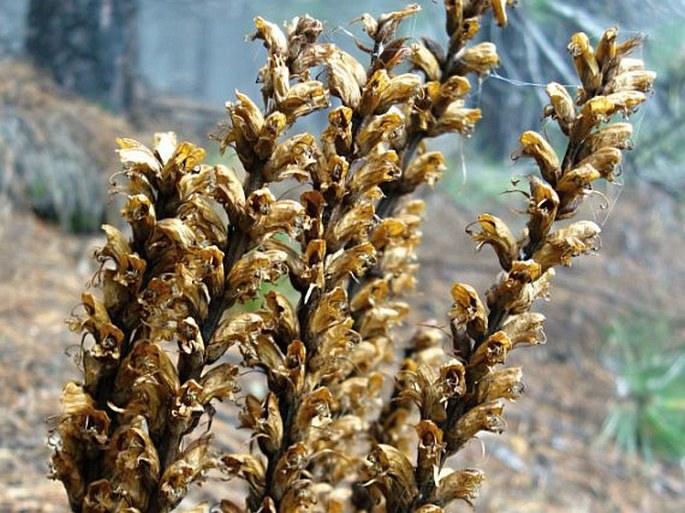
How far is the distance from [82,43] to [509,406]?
444 cm

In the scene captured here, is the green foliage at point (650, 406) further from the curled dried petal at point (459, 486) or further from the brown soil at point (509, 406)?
the curled dried petal at point (459, 486)

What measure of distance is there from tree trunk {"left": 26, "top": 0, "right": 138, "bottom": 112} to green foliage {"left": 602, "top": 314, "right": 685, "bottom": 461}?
177 inches

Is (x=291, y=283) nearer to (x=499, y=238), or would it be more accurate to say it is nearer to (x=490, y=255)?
(x=499, y=238)

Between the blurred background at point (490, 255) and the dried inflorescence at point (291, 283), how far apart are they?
0.72 ft

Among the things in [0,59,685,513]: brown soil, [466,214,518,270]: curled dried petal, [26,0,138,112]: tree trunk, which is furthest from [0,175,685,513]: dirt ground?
[26,0,138,112]: tree trunk

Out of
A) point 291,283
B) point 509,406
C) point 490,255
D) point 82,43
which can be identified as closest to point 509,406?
point 509,406

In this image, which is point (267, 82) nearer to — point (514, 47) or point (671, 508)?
point (514, 47)

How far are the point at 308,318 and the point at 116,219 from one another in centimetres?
425

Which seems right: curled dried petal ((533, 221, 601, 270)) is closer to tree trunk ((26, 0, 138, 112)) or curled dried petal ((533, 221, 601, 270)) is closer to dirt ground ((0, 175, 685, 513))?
dirt ground ((0, 175, 685, 513))

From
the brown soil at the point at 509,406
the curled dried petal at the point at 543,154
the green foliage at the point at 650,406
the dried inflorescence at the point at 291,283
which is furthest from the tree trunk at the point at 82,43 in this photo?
the curled dried petal at the point at 543,154

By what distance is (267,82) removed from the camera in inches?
32.7

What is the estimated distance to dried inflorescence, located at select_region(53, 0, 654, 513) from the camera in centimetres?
82

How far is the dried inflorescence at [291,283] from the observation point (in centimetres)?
82

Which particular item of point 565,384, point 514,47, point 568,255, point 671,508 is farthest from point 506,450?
point 568,255
